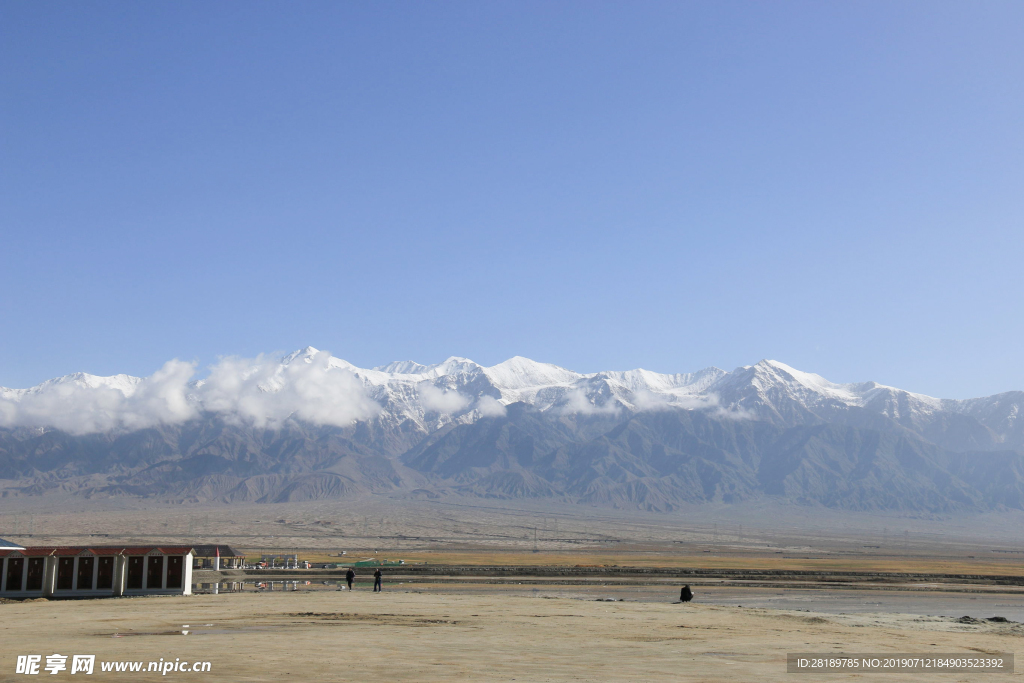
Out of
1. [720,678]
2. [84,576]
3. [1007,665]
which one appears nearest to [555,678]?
[720,678]

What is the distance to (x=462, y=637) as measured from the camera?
32.8m

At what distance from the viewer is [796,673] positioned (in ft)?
81.4

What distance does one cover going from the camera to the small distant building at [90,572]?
172ft

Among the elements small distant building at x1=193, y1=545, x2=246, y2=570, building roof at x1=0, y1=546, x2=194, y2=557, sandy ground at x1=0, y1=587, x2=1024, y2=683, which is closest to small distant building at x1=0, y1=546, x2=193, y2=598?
building roof at x1=0, y1=546, x2=194, y2=557

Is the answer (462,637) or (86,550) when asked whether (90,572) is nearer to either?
(86,550)

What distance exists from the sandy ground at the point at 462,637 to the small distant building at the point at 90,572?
8.91ft

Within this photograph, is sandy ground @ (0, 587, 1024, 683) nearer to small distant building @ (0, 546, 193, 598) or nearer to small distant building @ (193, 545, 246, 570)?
small distant building @ (0, 546, 193, 598)

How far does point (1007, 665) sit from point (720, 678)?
1204cm

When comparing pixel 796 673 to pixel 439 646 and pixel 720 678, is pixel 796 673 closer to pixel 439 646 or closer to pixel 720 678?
pixel 720 678

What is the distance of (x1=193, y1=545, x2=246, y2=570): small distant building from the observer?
3100 inches

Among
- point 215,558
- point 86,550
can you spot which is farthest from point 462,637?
point 215,558

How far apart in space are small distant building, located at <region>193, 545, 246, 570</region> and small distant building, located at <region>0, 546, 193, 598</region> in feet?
72.9

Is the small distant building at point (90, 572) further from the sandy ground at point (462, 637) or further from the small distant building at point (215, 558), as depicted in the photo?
the small distant building at point (215, 558)

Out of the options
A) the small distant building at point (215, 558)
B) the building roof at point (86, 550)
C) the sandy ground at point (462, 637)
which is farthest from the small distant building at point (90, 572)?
the small distant building at point (215, 558)
